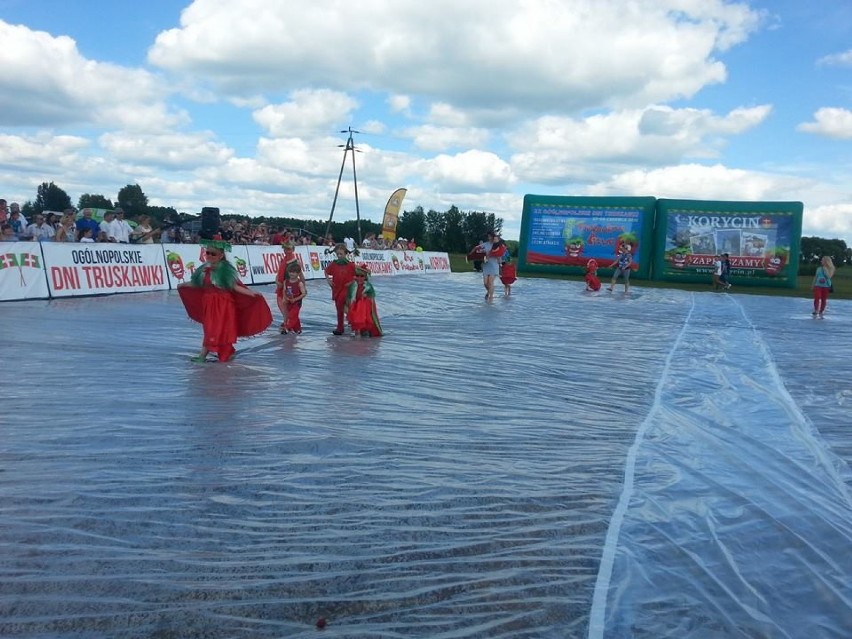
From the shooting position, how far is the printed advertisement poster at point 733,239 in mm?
36531

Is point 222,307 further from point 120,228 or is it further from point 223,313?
point 120,228

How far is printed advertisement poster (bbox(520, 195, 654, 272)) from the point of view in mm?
38938

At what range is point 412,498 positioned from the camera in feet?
15.4

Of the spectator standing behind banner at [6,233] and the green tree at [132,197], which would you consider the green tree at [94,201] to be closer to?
the green tree at [132,197]

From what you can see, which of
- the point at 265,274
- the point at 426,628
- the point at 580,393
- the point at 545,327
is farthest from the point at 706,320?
the point at 426,628

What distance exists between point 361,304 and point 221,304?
10.4ft

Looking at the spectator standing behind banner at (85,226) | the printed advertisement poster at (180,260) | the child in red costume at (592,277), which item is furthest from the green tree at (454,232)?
the spectator standing behind banner at (85,226)

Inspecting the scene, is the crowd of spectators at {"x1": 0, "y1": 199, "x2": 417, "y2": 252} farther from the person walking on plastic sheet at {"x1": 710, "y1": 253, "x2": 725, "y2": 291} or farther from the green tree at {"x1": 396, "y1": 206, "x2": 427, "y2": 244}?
the green tree at {"x1": 396, "y1": 206, "x2": 427, "y2": 244}

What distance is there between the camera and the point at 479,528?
4277 mm

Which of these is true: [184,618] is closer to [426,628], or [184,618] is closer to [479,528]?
[426,628]

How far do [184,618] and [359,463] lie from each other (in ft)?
7.32

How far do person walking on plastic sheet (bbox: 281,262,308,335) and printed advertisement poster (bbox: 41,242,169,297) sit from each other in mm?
6589

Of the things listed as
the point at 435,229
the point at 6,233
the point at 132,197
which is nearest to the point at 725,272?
the point at 6,233

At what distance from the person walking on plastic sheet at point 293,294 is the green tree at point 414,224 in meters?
57.4
